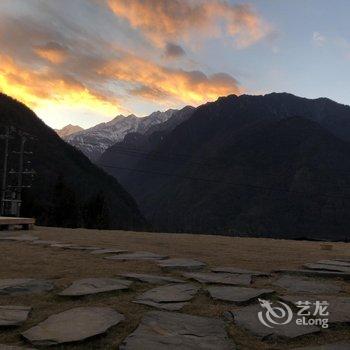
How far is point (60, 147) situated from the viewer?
342 ft

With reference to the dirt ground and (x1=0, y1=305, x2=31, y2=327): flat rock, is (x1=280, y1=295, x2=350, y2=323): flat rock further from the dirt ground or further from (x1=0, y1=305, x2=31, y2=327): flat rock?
(x1=0, y1=305, x2=31, y2=327): flat rock

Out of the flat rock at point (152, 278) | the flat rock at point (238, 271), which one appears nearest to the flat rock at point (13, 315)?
the flat rock at point (152, 278)

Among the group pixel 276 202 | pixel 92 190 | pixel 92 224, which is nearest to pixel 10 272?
pixel 92 224

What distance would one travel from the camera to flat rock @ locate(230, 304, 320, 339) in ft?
9.28

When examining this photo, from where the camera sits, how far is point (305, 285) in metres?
4.33

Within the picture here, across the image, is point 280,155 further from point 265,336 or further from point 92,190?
point 265,336

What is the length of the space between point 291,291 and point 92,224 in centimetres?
6347

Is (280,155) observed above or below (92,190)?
above

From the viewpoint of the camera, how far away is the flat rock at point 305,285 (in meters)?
4.12

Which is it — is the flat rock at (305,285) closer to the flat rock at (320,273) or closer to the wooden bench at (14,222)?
the flat rock at (320,273)

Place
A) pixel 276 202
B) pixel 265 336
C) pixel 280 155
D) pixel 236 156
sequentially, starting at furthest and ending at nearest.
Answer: pixel 236 156 < pixel 280 155 < pixel 276 202 < pixel 265 336

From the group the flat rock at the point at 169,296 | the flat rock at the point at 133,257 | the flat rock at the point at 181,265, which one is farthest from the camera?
the flat rock at the point at 133,257

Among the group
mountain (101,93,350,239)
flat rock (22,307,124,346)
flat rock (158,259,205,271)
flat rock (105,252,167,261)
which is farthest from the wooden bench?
mountain (101,93,350,239)

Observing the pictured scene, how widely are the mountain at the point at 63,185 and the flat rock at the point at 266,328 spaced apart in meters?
62.7
